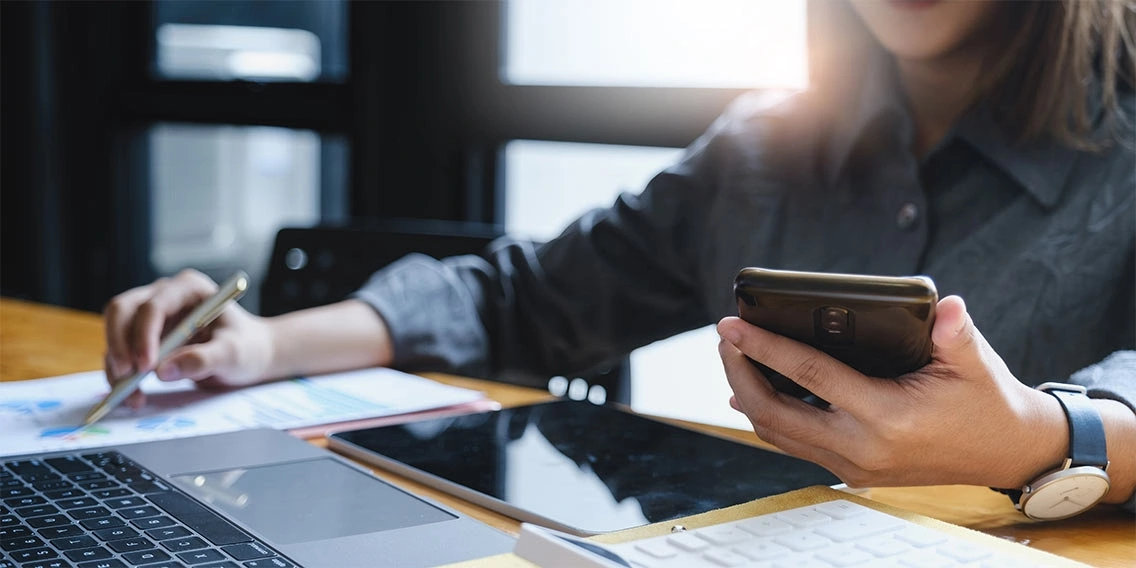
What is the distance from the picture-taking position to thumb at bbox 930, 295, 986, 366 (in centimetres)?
57

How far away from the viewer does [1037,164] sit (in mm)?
1040

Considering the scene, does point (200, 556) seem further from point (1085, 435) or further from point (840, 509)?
point (1085, 435)

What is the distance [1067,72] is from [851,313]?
0.57m

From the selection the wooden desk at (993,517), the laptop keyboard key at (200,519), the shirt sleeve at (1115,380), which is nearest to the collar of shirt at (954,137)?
the shirt sleeve at (1115,380)

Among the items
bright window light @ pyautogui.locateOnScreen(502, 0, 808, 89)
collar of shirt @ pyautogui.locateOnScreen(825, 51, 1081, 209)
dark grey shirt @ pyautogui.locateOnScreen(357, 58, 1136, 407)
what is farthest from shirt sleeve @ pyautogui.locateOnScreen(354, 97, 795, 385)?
bright window light @ pyautogui.locateOnScreen(502, 0, 808, 89)

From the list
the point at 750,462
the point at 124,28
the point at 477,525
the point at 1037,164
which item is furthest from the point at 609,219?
the point at 124,28

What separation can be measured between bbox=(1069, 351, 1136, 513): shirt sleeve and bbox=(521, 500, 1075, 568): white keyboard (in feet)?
0.69

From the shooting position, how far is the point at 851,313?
58 centimetres

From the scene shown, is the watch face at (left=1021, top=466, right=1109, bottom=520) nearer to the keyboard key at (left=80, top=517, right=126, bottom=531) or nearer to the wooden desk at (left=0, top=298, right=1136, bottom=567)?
the wooden desk at (left=0, top=298, right=1136, bottom=567)

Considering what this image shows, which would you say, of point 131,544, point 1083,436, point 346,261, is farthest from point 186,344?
point 1083,436

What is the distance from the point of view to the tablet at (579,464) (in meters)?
0.67

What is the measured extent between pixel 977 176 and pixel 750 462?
17.9 inches

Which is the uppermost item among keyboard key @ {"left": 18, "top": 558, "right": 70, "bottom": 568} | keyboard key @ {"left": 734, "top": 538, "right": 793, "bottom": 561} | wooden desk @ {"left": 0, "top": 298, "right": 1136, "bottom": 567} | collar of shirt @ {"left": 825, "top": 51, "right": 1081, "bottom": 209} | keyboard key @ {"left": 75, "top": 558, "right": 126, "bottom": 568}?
collar of shirt @ {"left": 825, "top": 51, "right": 1081, "bottom": 209}

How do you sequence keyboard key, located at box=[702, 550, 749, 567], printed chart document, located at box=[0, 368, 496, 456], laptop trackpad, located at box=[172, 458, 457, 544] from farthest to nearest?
printed chart document, located at box=[0, 368, 496, 456] < laptop trackpad, located at box=[172, 458, 457, 544] < keyboard key, located at box=[702, 550, 749, 567]
